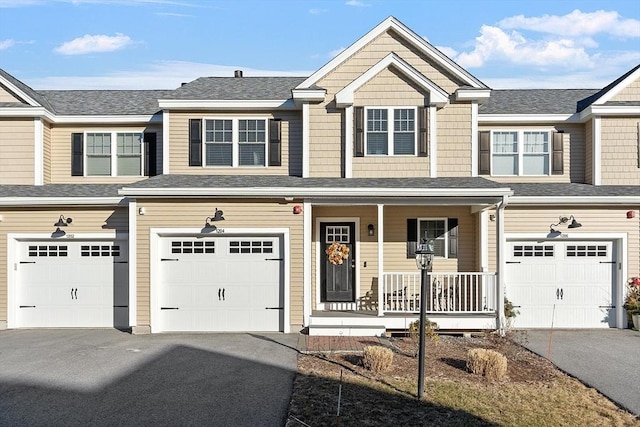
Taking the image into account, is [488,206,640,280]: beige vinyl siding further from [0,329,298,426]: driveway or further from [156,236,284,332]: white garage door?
[0,329,298,426]: driveway

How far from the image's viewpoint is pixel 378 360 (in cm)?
915

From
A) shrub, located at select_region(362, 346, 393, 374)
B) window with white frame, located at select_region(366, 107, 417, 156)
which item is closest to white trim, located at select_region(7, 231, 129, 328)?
window with white frame, located at select_region(366, 107, 417, 156)

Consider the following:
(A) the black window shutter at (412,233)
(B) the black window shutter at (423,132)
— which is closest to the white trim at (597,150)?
(B) the black window shutter at (423,132)

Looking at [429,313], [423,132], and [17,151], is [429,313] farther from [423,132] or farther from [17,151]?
[17,151]

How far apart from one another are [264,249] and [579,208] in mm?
7726

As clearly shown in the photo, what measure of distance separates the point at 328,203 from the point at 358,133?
211 cm

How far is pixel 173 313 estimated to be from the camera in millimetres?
12836

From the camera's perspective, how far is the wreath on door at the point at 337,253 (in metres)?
13.5

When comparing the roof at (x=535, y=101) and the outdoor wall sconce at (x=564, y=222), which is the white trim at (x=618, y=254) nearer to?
the outdoor wall sconce at (x=564, y=222)

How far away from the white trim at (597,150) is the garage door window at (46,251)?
44.3 ft

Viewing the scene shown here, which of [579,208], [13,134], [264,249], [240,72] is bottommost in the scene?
[264,249]

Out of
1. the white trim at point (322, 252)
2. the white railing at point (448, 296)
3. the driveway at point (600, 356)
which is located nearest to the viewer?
the driveway at point (600, 356)

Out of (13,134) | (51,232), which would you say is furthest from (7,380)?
(13,134)

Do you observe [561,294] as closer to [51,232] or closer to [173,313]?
[173,313]
